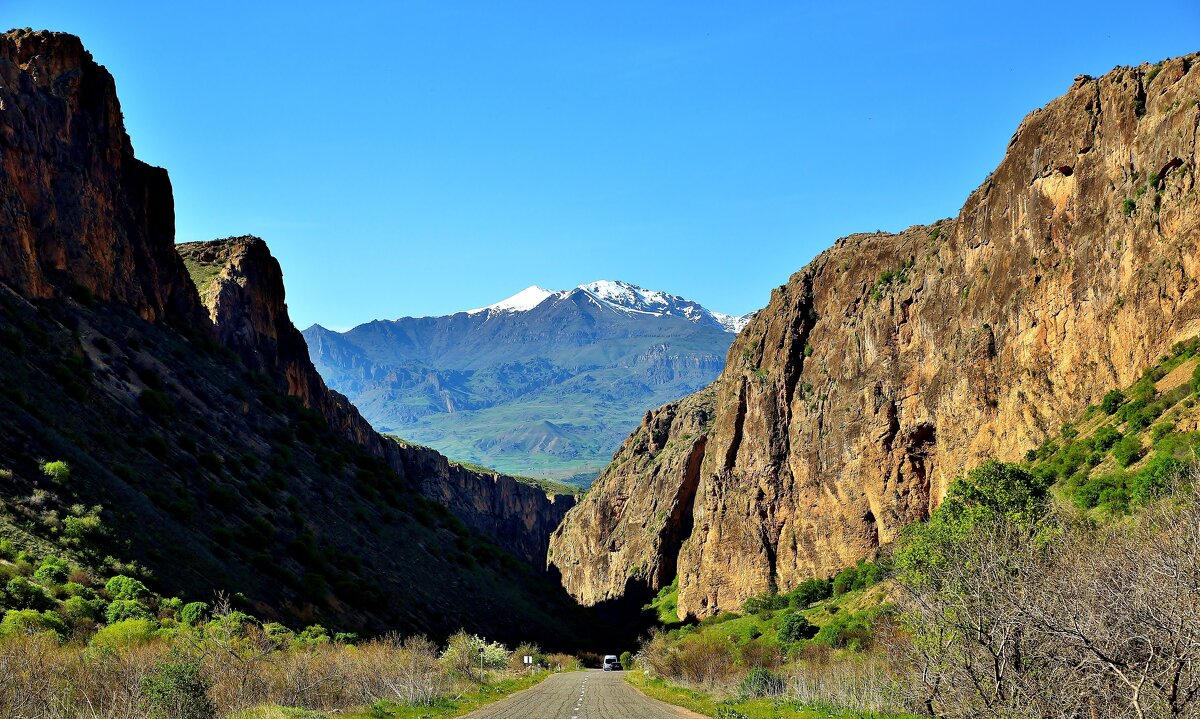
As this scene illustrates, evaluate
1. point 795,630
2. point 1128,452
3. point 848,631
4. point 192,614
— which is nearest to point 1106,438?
point 1128,452

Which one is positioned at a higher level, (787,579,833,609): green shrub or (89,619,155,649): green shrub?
(89,619,155,649): green shrub

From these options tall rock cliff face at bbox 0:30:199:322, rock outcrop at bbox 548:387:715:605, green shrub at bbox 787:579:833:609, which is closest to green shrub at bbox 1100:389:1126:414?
green shrub at bbox 787:579:833:609

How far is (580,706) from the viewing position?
34781 millimetres

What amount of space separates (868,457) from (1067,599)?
75.0 meters

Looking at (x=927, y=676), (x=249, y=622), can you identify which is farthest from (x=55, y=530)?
(x=927, y=676)

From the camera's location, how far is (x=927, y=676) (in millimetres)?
20469

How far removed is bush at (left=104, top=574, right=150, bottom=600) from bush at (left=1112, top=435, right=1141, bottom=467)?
48.0 metres

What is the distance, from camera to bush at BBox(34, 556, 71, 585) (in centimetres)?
3152

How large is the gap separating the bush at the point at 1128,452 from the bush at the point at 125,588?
1890 inches

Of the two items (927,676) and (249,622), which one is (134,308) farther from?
(927,676)

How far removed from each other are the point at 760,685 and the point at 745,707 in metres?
6.16

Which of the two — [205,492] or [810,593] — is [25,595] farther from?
[810,593]

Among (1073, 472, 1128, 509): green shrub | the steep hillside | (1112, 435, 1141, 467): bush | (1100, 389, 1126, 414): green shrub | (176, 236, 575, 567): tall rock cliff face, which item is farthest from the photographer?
(176, 236, 575, 567): tall rock cliff face

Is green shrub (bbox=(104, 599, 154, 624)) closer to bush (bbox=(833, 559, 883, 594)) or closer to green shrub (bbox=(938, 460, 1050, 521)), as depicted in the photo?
green shrub (bbox=(938, 460, 1050, 521))
